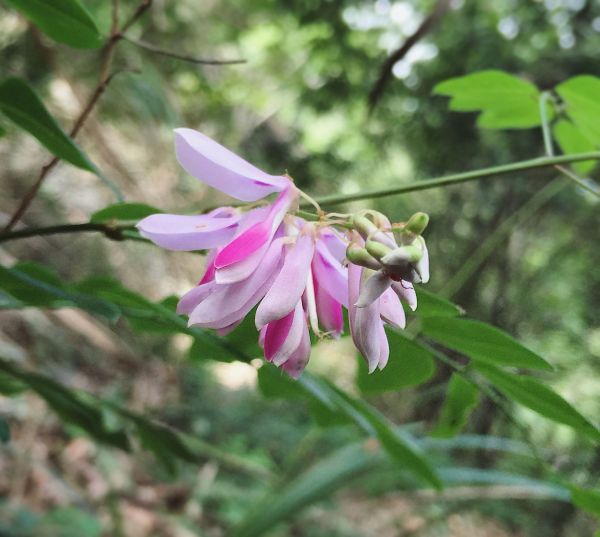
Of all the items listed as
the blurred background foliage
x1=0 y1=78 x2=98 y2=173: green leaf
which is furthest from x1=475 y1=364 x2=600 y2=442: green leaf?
the blurred background foliage

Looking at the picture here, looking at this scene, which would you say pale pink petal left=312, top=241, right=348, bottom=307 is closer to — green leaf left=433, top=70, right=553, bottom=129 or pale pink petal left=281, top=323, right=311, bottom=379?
pale pink petal left=281, top=323, right=311, bottom=379

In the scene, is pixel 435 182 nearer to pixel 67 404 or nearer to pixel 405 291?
pixel 405 291

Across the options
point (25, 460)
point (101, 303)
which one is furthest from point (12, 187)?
point (101, 303)

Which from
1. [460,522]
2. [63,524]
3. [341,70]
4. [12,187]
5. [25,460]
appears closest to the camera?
[63,524]

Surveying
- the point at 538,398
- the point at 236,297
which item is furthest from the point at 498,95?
the point at 236,297

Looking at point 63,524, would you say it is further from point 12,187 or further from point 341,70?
point 341,70

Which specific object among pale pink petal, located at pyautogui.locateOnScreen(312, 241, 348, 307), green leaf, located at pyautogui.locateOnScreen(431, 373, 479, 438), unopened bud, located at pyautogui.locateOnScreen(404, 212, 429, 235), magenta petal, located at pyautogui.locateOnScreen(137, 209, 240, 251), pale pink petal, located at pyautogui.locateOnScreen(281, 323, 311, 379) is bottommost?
green leaf, located at pyautogui.locateOnScreen(431, 373, 479, 438)
